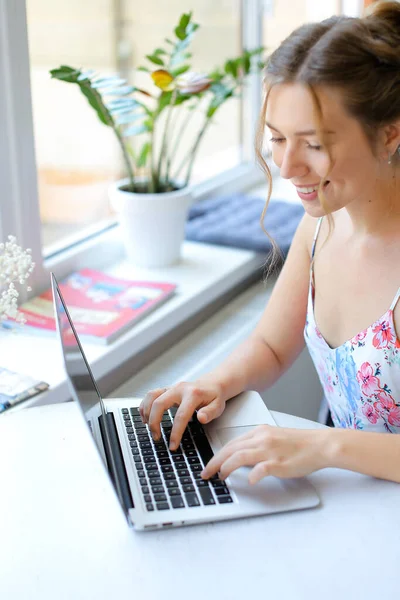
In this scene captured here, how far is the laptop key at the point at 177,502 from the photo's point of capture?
3.01ft

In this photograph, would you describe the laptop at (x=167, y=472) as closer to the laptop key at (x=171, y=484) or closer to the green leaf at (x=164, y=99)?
the laptop key at (x=171, y=484)

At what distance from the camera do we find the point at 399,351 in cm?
119

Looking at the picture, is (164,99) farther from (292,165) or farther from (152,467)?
(152,467)

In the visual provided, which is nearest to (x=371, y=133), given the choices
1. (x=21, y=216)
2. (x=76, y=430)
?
(x=76, y=430)

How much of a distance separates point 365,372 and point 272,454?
343mm

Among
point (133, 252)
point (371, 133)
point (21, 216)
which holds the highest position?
point (371, 133)

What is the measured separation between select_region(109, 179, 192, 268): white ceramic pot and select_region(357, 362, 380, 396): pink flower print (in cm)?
73

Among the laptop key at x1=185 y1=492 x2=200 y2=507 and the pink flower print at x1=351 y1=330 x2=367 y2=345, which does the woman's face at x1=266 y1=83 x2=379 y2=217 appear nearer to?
the pink flower print at x1=351 y1=330 x2=367 y2=345

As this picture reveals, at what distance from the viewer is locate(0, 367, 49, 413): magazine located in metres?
1.25

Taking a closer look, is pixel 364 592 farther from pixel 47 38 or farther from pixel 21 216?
pixel 47 38

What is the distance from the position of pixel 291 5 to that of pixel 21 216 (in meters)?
1.58

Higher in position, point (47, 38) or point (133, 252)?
point (47, 38)

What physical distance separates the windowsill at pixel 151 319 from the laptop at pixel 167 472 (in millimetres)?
291

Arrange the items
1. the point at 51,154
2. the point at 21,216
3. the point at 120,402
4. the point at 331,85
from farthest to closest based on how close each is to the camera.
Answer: the point at 51,154 → the point at 21,216 → the point at 120,402 → the point at 331,85
